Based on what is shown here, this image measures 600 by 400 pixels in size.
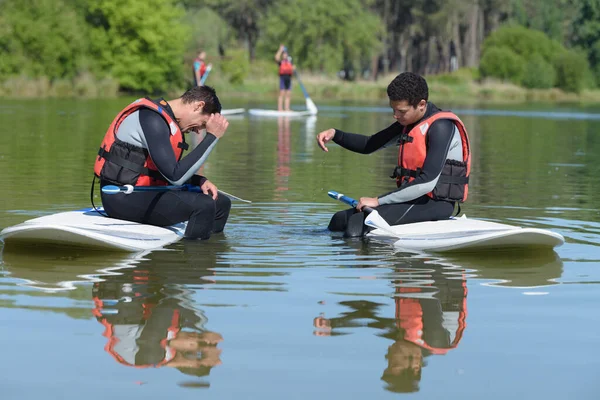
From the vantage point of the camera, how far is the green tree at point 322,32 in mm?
76875

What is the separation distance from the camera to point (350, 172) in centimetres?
1590

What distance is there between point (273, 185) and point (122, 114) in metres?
5.35

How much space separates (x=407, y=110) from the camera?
8250mm

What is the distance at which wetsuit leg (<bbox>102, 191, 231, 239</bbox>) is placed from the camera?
8328 millimetres

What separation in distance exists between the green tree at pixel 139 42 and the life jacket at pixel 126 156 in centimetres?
4716

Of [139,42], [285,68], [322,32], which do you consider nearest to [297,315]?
[285,68]

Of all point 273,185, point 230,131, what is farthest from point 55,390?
point 230,131

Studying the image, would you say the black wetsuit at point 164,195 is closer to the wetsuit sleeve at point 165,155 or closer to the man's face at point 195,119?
the wetsuit sleeve at point 165,155

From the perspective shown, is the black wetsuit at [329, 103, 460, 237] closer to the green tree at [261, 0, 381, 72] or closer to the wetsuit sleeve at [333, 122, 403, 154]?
the wetsuit sleeve at [333, 122, 403, 154]

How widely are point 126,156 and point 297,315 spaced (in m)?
2.75

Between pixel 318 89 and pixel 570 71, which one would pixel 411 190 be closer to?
pixel 318 89

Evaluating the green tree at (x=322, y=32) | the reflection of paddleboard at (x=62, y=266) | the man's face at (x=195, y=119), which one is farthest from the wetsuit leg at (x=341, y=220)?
the green tree at (x=322, y=32)

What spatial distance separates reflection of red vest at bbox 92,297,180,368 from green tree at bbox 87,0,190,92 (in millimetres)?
49606

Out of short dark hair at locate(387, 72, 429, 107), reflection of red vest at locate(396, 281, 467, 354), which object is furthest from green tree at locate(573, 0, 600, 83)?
reflection of red vest at locate(396, 281, 467, 354)
